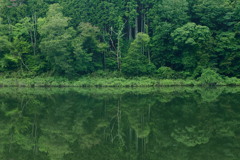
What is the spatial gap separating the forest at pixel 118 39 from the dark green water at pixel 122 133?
54.7 feet

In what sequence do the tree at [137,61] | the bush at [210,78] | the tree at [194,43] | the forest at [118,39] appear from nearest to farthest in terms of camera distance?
the bush at [210,78] < the tree at [194,43] < the forest at [118,39] < the tree at [137,61]

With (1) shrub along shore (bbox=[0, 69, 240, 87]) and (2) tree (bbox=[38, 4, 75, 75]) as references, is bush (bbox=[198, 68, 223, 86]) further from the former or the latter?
(2) tree (bbox=[38, 4, 75, 75])

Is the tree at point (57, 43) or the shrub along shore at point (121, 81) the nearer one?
the shrub along shore at point (121, 81)

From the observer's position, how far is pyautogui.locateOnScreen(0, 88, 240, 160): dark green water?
22.4 ft

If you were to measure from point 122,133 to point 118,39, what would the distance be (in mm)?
24669

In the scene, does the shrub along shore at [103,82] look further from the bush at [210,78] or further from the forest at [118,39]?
the forest at [118,39]

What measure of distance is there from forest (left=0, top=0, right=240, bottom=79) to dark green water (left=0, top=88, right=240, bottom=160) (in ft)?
54.7

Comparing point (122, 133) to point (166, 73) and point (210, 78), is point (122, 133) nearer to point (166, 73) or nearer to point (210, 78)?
point (210, 78)

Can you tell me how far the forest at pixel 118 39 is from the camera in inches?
1161

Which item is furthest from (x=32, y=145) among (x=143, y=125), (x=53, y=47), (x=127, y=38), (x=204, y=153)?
(x=127, y=38)

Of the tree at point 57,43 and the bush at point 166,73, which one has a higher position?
the tree at point 57,43

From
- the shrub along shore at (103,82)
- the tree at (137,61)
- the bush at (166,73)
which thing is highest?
the tree at (137,61)

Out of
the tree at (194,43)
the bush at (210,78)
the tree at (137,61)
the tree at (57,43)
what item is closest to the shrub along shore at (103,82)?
the bush at (210,78)

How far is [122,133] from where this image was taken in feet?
28.7
